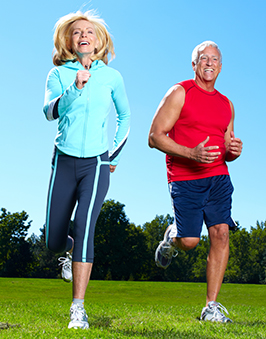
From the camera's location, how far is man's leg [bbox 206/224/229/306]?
16.1ft

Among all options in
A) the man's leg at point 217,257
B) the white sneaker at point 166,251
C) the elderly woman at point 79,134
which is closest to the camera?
the elderly woman at point 79,134

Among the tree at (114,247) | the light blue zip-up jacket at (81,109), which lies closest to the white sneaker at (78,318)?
the light blue zip-up jacket at (81,109)

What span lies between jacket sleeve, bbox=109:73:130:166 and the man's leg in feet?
4.86

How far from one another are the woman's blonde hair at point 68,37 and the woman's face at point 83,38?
80mm

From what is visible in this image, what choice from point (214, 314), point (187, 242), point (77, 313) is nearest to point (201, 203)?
point (187, 242)

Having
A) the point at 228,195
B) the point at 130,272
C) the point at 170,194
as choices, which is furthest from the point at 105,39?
the point at 130,272

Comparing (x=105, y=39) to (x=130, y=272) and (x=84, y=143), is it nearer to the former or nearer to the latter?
(x=84, y=143)

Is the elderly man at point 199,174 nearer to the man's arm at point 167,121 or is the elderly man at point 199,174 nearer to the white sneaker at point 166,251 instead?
the man's arm at point 167,121

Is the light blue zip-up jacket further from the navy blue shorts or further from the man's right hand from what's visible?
the navy blue shorts

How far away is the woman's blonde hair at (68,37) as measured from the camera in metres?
4.51

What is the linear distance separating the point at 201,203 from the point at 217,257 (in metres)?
0.69

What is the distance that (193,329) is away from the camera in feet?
13.8

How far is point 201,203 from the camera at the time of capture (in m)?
4.91

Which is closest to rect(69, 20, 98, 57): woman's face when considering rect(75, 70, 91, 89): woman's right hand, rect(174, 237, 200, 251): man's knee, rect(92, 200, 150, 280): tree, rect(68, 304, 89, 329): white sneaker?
rect(75, 70, 91, 89): woman's right hand
